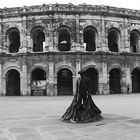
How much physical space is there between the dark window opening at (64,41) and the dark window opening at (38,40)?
221 cm

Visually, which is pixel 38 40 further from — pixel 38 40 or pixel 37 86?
pixel 37 86

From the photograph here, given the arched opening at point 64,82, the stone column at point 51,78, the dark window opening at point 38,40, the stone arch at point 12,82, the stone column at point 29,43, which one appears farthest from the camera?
the dark window opening at point 38,40

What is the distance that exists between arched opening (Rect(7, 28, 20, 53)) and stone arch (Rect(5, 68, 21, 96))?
103 inches

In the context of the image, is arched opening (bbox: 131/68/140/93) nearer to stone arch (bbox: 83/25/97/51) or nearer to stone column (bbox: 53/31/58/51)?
stone arch (bbox: 83/25/97/51)

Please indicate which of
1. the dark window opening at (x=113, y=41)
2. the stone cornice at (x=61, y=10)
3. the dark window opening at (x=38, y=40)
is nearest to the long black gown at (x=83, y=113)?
the stone cornice at (x=61, y=10)

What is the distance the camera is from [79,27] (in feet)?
73.0

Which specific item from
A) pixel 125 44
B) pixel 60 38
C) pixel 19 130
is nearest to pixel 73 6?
pixel 60 38

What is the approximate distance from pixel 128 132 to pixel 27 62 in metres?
18.3

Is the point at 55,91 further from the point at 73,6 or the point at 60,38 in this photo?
the point at 73,6

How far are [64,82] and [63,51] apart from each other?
3559 mm

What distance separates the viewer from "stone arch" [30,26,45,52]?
75.1ft

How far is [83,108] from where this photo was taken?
6723 millimetres

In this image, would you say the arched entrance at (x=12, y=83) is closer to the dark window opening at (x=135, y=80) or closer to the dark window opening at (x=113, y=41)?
the dark window opening at (x=113, y=41)

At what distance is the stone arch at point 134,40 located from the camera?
81.7 ft
